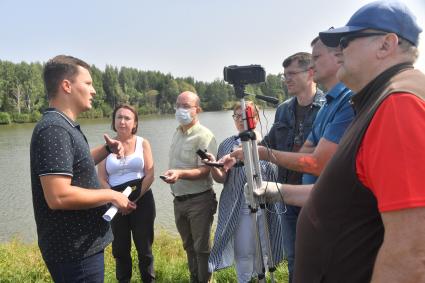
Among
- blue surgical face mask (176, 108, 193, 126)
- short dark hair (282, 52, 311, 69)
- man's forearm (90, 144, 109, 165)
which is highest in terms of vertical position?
short dark hair (282, 52, 311, 69)

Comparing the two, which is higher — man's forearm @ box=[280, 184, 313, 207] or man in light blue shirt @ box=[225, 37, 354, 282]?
man in light blue shirt @ box=[225, 37, 354, 282]

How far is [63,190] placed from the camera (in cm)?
210

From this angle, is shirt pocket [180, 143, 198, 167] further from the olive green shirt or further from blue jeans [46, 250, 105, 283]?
blue jeans [46, 250, 105, 283]

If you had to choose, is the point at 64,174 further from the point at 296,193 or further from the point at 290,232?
the point at 290,232

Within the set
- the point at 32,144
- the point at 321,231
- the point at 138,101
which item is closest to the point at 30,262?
the point at 32,144

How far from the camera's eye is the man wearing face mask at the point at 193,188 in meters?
3.86

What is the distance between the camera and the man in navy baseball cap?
1013 mm

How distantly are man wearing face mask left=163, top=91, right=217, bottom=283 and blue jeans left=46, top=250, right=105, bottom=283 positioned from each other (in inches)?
60.2

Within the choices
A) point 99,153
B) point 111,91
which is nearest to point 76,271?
point 99,153

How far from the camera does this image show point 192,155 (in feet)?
13.0

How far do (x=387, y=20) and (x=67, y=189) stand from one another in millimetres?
1824

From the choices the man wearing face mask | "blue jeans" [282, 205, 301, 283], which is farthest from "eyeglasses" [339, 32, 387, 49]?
the man wearing face mask

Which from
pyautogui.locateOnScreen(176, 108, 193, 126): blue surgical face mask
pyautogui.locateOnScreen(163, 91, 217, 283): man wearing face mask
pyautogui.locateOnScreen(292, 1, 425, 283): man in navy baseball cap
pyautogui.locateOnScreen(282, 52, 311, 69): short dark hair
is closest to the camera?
pyautogui.locateOnScreen(292, 1, 425, 283): man in navy baseball cap

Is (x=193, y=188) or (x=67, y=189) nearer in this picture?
(x=67, y=189)
